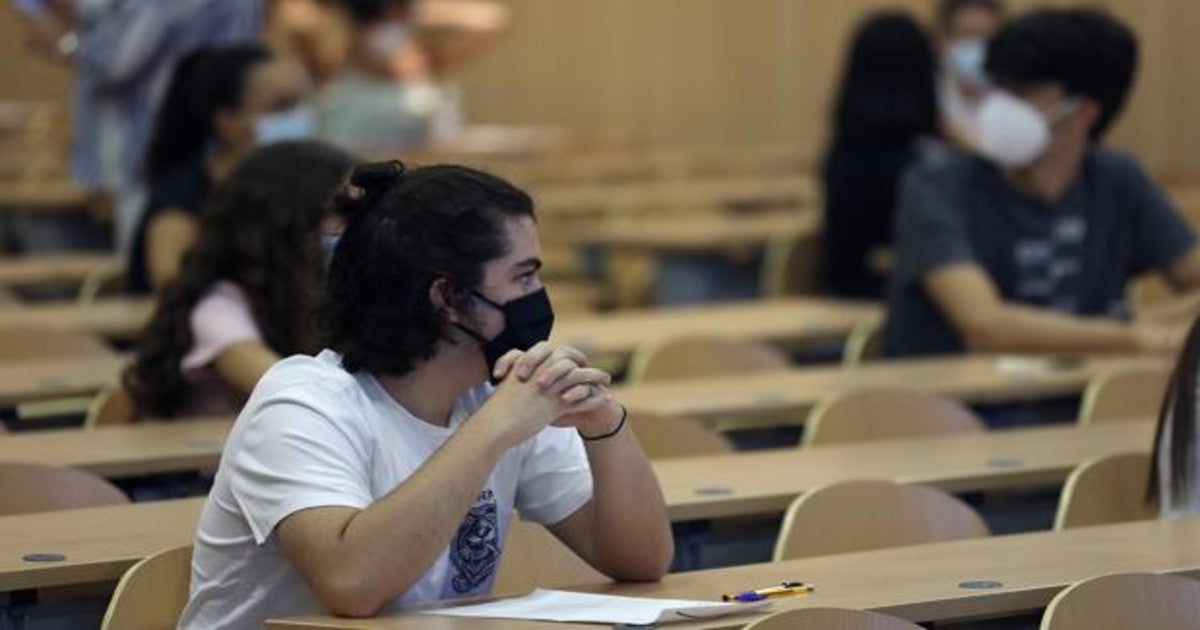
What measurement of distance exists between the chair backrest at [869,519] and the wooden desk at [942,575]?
192 mm

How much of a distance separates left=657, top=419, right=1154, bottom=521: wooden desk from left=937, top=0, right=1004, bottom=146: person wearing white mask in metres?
4.26

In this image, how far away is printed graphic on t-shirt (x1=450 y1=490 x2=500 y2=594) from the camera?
3.06 meters

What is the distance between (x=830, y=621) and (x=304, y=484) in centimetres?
61

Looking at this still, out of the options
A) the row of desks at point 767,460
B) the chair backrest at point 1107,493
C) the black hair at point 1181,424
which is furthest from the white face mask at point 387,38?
the black hair at point 1181,424

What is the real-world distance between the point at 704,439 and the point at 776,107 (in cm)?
924

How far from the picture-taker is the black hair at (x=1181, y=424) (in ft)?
12.2

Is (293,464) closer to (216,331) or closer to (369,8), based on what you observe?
(216,331)

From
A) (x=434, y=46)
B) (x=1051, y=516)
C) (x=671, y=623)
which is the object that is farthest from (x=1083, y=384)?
(x=434, y=46)

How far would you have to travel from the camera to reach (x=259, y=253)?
445 cm

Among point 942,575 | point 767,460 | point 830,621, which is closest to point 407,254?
point 830,621

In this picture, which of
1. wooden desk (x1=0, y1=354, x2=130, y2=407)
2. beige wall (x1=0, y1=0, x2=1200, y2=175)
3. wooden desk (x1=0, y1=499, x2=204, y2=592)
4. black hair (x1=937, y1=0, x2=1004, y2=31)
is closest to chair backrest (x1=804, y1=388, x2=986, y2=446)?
wooden desk (x1=0, y1=499, x2=204, y2=592)

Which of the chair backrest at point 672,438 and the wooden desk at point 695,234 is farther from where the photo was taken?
the wooden desk at point 695,234

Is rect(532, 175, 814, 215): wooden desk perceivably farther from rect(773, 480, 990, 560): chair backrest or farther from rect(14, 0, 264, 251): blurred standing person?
rect(773, 480, 990, 560): chair backrest

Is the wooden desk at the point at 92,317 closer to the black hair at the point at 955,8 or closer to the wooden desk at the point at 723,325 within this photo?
the wooden desk at the point at 723,325
